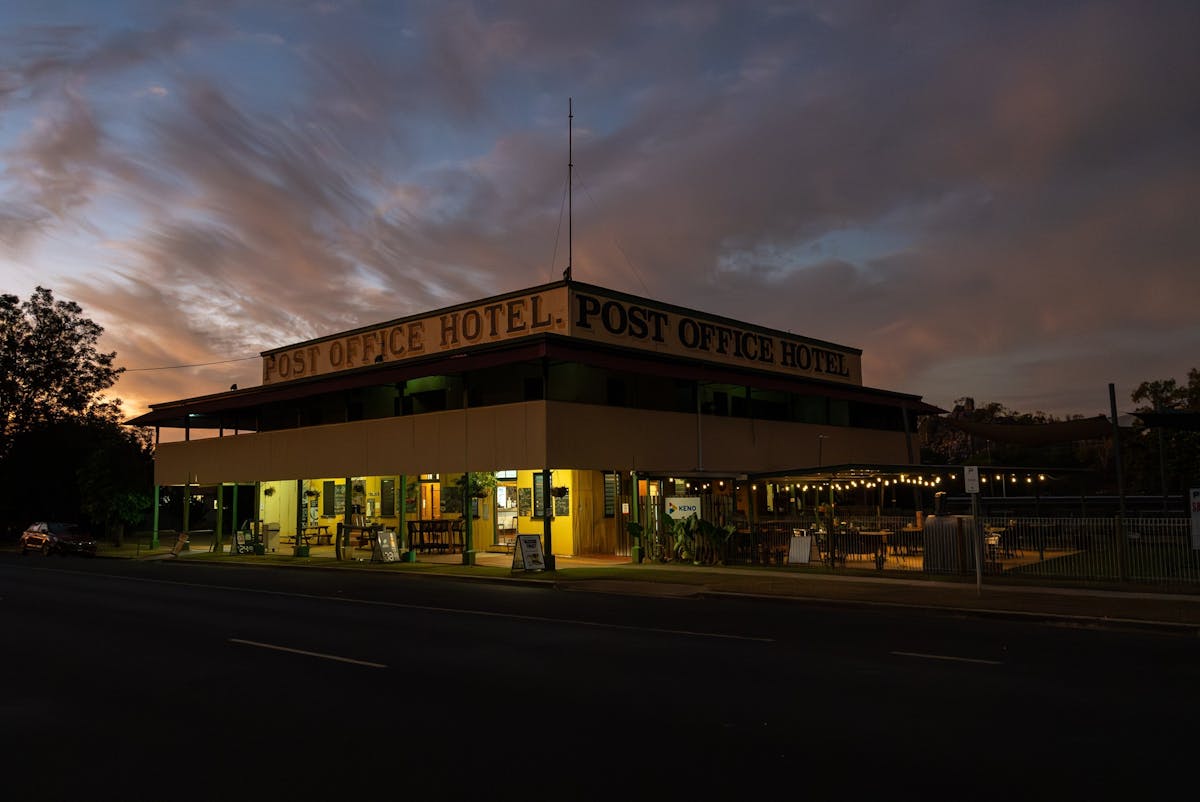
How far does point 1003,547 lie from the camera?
86.7ft

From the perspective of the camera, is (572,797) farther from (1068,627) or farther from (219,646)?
(1068,627)

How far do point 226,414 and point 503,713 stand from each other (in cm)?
3949

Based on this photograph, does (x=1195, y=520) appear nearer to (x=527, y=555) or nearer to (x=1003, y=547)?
(x=1003, y=547)

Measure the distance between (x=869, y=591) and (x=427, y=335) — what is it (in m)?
23.1

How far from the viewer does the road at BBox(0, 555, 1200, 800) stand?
6305mm

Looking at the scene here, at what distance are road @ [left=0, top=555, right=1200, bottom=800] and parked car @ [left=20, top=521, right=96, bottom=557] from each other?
2745cm

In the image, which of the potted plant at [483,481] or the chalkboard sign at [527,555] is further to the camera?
the potted plant at [483,481]

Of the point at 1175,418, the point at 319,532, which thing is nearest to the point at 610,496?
the point at 319,532

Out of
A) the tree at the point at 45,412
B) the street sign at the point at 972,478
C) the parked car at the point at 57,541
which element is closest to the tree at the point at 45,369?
the tree at the point at 45,412

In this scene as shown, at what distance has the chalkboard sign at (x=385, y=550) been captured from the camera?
1185 inches

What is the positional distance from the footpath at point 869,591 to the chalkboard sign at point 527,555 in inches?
14.9

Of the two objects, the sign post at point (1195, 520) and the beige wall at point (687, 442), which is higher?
the beige wall at point (687, 442)

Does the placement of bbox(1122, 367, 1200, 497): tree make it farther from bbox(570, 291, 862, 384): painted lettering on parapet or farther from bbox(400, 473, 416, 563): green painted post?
bbox(400, 473, 416, 563): green painted post

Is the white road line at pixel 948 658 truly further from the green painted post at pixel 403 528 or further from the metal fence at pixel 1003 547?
the green painted post at pixel 403 528
